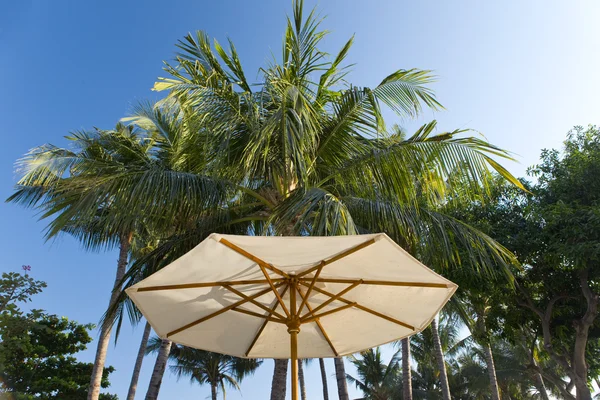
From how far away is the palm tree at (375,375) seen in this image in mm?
24155

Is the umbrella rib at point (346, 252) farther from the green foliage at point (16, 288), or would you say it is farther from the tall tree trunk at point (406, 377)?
the tall tree trunk at point (406, 377)

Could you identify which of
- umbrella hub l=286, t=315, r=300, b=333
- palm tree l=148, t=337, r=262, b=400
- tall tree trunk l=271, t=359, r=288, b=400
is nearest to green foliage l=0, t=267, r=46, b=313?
tall tree trunk l=271, t=359, r=288, b=400

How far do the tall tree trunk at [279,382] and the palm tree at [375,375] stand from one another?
19.0 metres

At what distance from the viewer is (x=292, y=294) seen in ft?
11.3

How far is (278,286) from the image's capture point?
3684 mm

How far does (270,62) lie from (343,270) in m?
4.03

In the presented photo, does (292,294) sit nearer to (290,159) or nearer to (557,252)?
(290,159)

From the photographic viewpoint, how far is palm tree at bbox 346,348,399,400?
24155 mm

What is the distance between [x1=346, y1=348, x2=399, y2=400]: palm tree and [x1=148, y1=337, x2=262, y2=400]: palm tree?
5.83m

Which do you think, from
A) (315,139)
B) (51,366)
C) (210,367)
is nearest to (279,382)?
(315,139)

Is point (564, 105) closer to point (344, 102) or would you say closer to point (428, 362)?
point (344, 102)

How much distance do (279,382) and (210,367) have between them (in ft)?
59.1

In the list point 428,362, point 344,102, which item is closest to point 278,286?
point 344,102

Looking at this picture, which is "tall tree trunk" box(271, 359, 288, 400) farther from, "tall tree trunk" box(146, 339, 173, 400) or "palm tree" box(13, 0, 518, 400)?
"tall tree trunk" box(146, 339, 173, 400)
